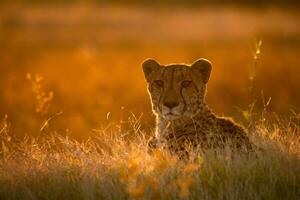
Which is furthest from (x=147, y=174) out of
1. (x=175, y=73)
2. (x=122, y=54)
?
(x=122, y=54)

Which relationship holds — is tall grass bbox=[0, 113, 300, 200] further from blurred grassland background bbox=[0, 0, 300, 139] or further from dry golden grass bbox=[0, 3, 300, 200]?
blurred grassland background bbox=[0, 0, 300, 139]

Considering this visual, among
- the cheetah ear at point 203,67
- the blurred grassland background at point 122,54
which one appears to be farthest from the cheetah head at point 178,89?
the blurred grassland background at point 122,54

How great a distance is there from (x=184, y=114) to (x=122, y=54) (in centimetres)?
1639

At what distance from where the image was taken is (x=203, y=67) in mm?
7840

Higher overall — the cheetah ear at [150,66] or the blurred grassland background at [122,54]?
the cheetah ear at [150,66]

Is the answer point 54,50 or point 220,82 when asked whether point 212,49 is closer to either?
point 54,50

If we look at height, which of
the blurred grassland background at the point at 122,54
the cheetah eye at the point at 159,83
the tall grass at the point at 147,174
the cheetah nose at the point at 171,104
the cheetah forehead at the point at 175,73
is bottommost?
the blurred grassland background at the point at 122,54

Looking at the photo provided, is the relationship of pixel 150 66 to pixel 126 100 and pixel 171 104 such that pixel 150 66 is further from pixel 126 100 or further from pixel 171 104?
pixel 126 100

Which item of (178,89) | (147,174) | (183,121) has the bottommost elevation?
(147,174)

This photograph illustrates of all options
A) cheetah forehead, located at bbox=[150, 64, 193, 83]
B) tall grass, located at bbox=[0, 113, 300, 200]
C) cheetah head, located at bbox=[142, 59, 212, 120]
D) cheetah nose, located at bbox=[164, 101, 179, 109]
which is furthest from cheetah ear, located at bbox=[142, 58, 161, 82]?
tall grass, located at bbox=[0, 113, 300, 200]

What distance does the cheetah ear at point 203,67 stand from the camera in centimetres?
781

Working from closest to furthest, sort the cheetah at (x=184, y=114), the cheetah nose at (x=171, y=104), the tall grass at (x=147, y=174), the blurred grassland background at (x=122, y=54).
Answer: the tall grass at (x=147, y=174) < the cheetah at (x=184, y=114) < the cheetah nose at (x=171, y=104) < the blurred grassland background at (x=122, y=54)

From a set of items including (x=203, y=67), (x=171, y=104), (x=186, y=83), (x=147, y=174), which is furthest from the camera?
(x=203, y=67)

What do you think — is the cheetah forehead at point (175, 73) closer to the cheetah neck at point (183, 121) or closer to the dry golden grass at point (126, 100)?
the cheetah neck at point (183, 121)
